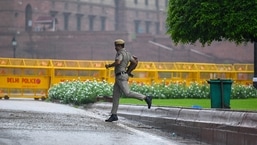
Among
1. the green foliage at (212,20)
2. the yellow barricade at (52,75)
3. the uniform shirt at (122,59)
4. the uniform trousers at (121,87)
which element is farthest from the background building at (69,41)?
the uniform shirt at (122,59)

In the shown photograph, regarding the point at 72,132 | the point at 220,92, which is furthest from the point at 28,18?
Answer: the point at 72,132

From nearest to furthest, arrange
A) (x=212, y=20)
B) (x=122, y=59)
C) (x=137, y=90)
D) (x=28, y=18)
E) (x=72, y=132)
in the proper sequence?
(x=72, y=132)
(x=122, y=59)
(x=212, y=20)
(x=137, y=90)
(x=28, y=18)

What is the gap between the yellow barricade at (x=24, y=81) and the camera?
37.1m

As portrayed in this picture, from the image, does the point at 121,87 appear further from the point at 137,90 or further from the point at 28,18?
the point at 28,18

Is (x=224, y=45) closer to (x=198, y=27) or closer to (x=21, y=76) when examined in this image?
(x=21, y=76)

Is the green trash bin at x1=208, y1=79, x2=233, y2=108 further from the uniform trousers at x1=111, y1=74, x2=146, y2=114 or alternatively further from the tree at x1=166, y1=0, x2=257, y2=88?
the tree at x1=166, y1=0, x2=257, y2=88

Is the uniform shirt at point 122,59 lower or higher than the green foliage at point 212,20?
lower

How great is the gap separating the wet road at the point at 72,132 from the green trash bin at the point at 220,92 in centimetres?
193

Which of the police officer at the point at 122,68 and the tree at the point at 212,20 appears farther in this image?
the tree at the point at 212,20

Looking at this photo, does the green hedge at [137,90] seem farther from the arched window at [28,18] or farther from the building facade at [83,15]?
the arched window at [28,18]

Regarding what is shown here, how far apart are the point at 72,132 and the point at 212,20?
29.0 feet

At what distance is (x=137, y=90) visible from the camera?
29438mm

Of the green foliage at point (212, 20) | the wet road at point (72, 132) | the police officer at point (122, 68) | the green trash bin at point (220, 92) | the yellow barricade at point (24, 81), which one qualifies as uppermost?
the green foliage at point (212, 20)

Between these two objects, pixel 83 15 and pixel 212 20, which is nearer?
pixel 212 20
